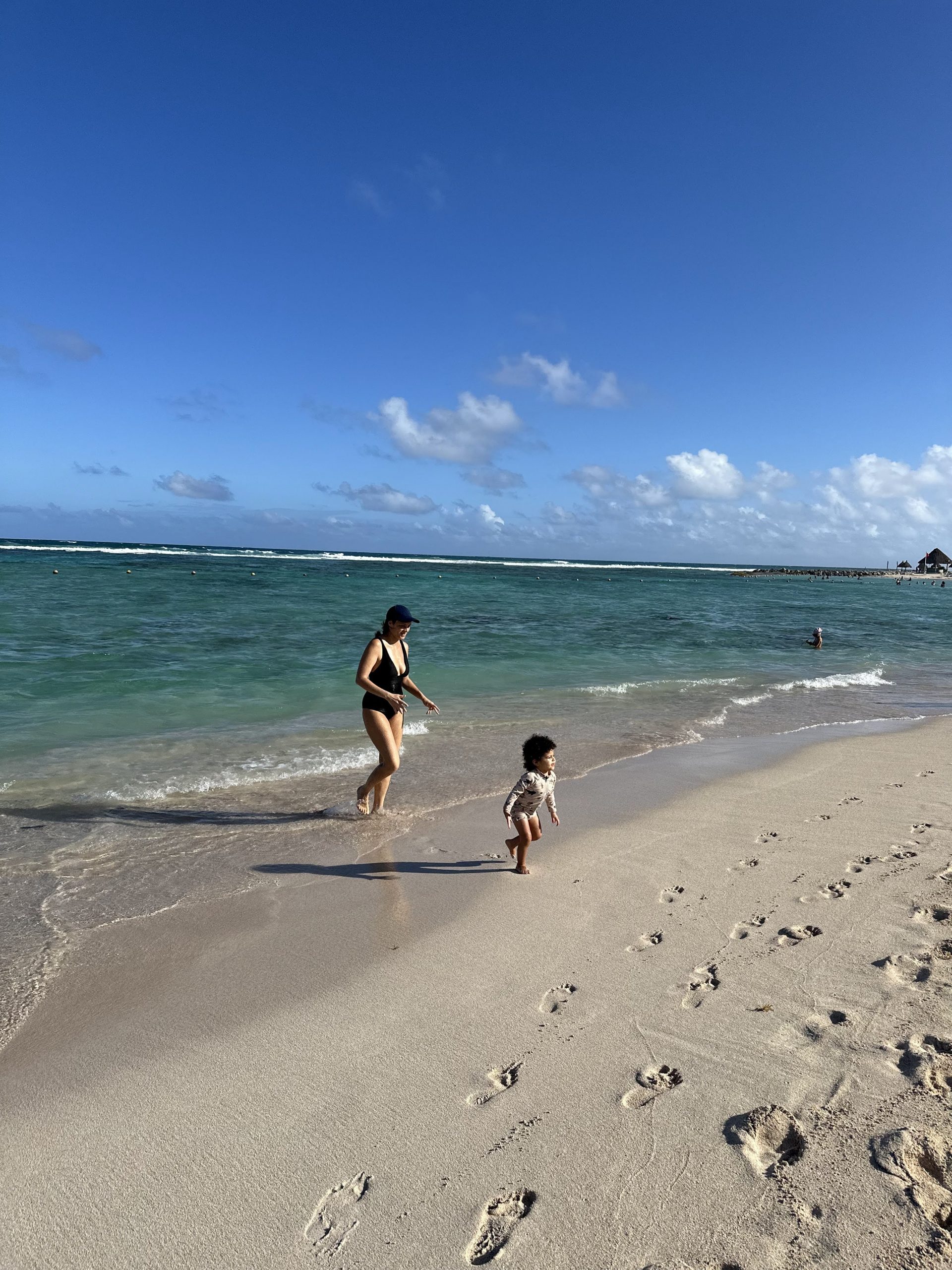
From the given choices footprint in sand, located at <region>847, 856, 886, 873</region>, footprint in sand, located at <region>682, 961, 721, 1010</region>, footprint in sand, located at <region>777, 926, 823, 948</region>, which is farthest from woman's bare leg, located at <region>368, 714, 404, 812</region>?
footprint in sand, located at <region>847, 856, 886, 873</region>

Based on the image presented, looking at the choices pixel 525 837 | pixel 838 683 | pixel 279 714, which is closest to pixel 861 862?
A: pixel 525 837

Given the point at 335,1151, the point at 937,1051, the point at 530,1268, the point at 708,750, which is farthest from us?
the point at 708,750

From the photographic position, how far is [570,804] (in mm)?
7148

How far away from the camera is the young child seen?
5.23 m

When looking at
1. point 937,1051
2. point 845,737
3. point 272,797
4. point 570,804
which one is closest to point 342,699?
point 272,797

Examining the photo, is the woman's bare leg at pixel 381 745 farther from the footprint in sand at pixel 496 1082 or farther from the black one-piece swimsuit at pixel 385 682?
the footprint in sand at pixel 496 1082

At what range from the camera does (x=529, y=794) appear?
5285mm

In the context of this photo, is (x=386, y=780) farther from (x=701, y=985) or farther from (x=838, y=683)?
(x=838, y=683)

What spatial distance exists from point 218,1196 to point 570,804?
5.08 meters

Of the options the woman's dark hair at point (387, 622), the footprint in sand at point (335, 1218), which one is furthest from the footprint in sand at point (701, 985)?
the woman's dark hair at point (387, 622)

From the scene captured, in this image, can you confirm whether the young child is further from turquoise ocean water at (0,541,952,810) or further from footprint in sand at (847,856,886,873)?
footprint in sand at (847,856,886,873)

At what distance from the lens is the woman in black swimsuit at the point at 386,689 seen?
6.19 metres

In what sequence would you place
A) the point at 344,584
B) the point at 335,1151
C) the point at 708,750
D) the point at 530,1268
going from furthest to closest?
the point at 344,584, the point at 708,750, the point at 335,1151, the point at 530,1268

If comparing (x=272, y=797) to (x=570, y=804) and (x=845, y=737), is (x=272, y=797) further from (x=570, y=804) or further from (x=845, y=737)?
(x=845, y=737)
